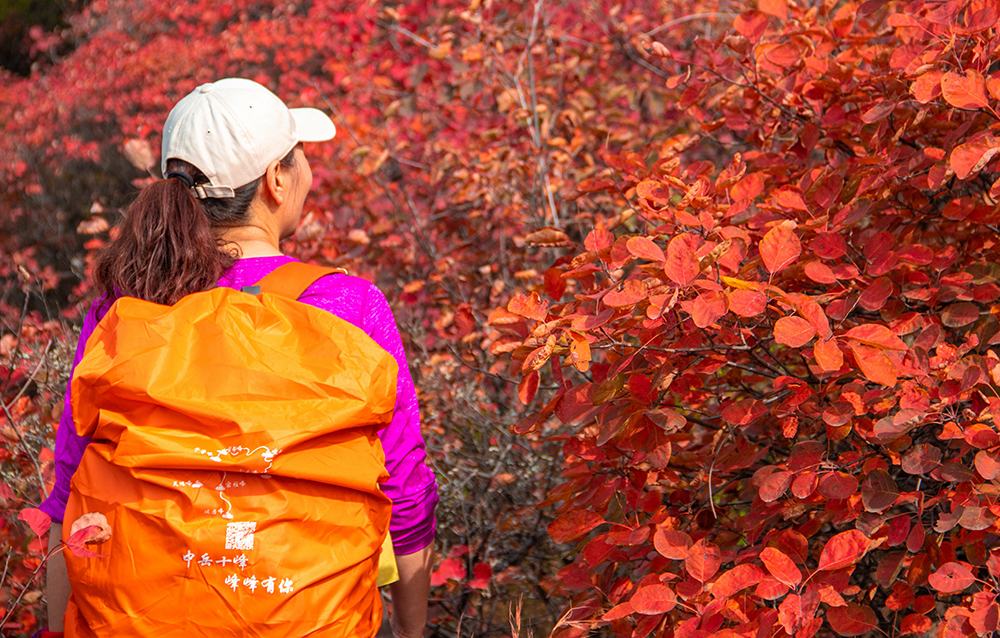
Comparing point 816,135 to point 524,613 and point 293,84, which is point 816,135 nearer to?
point 524,613

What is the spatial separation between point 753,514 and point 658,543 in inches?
9.8

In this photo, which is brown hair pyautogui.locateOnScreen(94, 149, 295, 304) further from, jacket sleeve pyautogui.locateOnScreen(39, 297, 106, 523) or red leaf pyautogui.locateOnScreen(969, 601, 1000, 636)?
red leaf pyautogui.locateOnScreen(969, 601, 1000, 636)

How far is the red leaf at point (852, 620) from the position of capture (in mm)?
1290

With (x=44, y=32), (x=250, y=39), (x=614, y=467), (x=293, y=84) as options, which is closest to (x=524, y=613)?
(x=614, y=467)

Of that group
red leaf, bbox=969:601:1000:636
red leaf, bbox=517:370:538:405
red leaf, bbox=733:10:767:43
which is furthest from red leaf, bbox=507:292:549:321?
red leaf, bbox=733:10:767:43

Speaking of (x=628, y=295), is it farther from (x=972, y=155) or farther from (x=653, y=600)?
(x=972, y=155)

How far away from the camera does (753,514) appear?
1.46 metres

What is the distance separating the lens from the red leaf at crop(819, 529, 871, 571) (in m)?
1.22

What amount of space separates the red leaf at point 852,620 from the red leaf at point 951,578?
0.41 ft

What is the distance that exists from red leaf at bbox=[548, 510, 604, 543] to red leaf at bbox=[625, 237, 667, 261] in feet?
1.69

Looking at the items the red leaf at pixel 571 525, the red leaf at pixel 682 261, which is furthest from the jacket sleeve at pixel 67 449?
the red leaf at pixel 682 261

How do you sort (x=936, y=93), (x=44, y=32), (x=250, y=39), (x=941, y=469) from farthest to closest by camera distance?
(x=44, y=32) < (x=250, y=39) < (x=936, y=93) < (x=941, y=469)

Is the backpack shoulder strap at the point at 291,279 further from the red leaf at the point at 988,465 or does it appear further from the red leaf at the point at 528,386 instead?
the red leaf at the point at 988,465

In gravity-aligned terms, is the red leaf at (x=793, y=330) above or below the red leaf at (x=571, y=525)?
above
